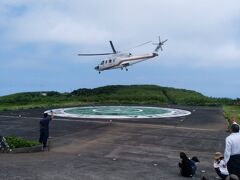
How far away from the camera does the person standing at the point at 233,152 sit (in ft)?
39.4

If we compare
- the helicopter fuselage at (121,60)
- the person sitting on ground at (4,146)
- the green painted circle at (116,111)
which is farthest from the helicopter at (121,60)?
the person sitting on ground at (4,146)

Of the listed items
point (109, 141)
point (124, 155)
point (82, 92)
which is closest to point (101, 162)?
point (124, 155)

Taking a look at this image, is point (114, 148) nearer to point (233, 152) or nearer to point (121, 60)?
point (233, 152)

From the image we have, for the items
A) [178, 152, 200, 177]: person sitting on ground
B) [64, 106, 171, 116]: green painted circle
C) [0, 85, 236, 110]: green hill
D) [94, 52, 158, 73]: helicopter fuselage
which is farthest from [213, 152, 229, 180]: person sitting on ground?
[94, 52, 158, 73]: helicopter fuselage

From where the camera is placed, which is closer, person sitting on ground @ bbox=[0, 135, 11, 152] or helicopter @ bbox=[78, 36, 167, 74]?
person sitting on ground @ bbox=[0, 135, 11, 152]

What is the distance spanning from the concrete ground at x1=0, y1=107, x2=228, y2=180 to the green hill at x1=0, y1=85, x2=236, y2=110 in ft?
62.6

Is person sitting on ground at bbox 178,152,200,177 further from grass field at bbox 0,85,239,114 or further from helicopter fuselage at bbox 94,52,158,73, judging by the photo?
helicopter fuselage at bbox 94,52,158,73

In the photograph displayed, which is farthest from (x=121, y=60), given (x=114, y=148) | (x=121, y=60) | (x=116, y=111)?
(x=114, y=148)

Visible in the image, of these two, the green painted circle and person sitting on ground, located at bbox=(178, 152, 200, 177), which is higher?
the green painted circle

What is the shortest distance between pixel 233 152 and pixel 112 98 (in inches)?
1902

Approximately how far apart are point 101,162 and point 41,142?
5.15 metres

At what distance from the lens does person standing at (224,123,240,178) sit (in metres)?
12.0

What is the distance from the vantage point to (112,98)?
198ft

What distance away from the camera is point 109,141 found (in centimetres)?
2516
